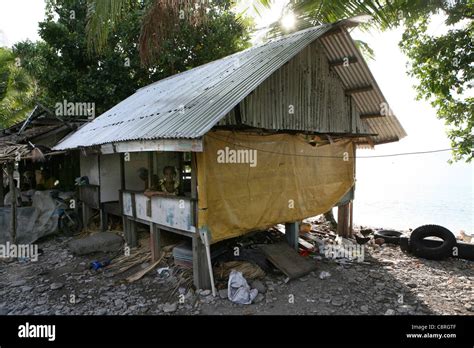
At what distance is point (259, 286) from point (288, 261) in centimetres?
127

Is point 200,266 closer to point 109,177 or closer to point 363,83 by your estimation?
point 109,177

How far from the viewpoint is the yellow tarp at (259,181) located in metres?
6.36

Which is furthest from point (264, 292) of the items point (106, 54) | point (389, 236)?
point (106, 54)

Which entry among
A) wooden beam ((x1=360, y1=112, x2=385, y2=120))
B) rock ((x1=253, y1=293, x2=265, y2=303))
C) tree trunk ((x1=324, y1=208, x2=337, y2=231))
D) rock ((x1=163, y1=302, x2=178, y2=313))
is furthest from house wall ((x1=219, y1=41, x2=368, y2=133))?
tree trunk ((x1=324, y1=208, x2=337, y2=231))

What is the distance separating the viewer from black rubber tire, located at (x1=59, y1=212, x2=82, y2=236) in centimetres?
1120

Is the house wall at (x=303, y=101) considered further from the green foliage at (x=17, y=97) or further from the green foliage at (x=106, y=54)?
the green foliage at (x=17, y=97)

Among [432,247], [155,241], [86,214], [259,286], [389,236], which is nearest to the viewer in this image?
[259,286]

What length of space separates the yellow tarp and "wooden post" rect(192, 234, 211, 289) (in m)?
0.33

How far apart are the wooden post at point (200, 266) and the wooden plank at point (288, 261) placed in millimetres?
1732

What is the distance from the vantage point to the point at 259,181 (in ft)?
24.2

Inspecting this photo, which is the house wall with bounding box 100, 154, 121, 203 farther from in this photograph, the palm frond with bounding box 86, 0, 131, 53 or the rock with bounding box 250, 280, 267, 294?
the rock with bounding box 250, 280, 267, 294

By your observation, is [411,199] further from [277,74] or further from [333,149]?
[277,74]
